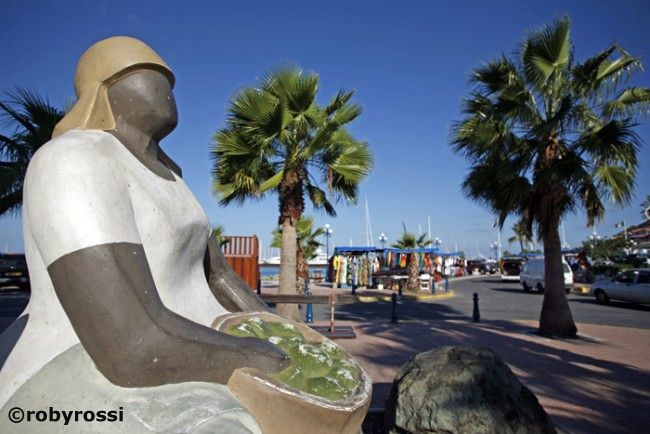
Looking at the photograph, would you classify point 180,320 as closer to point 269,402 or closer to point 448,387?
point 269,402

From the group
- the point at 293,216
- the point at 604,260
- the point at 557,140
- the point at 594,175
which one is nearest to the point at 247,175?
the point at 293,216

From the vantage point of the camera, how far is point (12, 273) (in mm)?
18578

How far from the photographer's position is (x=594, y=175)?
27.8 feet

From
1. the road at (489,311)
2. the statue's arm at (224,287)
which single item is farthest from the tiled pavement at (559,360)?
the statue's arm at (224,287)

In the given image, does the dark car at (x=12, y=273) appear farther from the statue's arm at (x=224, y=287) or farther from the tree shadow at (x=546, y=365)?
the statue's arm at (x=224, y=287)

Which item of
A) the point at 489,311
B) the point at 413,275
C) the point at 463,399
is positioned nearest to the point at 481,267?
the point at 413,275

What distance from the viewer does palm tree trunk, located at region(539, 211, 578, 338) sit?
8727mm

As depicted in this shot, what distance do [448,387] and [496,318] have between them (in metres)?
10.7

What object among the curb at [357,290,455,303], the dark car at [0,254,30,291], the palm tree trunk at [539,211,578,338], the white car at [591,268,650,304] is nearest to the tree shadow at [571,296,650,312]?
the white car at [591,268,650,304]

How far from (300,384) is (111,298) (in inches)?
26.4

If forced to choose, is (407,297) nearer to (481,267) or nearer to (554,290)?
(554,290)

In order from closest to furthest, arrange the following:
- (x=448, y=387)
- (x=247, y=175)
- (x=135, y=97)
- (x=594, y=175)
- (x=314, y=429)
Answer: (x=314, y=429) < (x=135, y=97) < (x=448, y=387) < (x=594, y=175) < (x=247, y=175)

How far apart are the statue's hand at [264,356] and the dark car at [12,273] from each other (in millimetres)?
20833

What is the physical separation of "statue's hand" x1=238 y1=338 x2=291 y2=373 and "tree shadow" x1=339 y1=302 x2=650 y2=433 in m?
3.53
